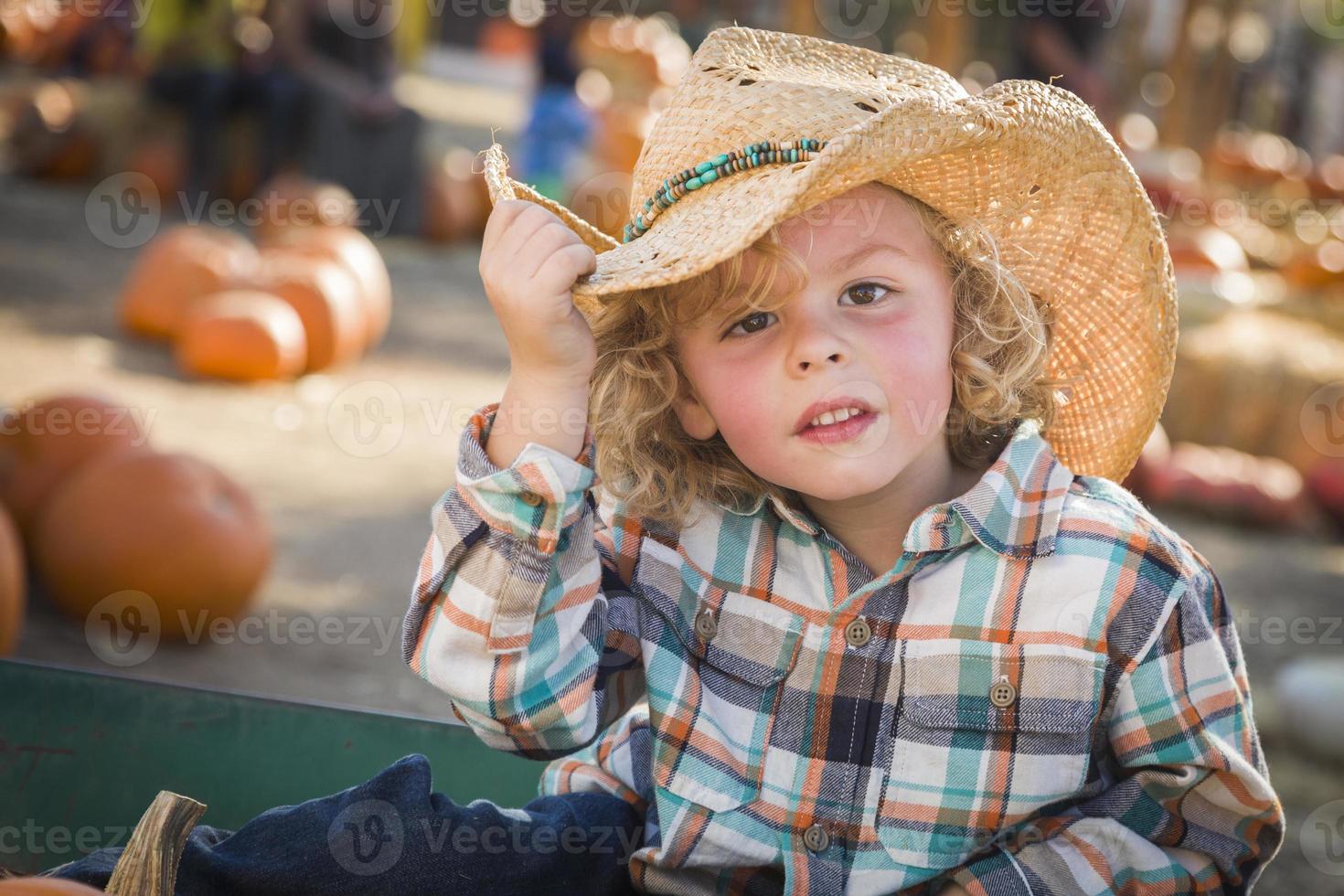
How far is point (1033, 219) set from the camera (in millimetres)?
1729

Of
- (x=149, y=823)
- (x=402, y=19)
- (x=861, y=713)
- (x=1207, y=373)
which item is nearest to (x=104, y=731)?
(x=149, y=823)

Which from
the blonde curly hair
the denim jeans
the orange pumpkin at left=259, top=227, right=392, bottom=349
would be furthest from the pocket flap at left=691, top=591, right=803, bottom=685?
the orange pumpkin at left=259, top=227, right=392, bottom=349

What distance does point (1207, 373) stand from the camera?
18.5ft

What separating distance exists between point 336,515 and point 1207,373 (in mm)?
3552

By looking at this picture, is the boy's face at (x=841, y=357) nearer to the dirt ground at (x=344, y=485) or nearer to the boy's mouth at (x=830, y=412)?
the boy's mouth at (x=830, y=412)

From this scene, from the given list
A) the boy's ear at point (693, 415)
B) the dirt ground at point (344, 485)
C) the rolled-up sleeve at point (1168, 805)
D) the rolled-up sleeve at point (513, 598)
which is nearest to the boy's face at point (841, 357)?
the boy's ear at point (693, 415)

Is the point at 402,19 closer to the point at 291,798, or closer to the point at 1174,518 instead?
the point at 1174,518

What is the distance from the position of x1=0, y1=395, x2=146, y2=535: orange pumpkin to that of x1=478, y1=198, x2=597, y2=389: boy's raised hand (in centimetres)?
214

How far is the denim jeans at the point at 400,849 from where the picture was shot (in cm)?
144

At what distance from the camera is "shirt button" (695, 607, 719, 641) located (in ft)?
5.37

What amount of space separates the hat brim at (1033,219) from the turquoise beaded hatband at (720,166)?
1cm
